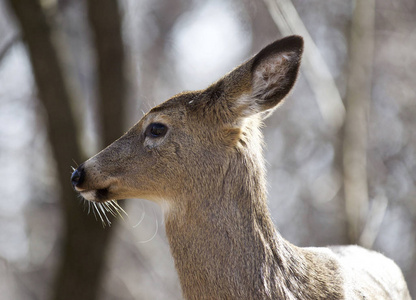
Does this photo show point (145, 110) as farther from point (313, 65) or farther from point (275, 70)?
point (275, 70)

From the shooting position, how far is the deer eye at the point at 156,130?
158 inches

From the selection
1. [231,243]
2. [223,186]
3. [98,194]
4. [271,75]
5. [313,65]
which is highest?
[313,65]

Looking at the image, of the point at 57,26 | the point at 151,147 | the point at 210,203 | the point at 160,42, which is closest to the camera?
Result: the point at 210,203

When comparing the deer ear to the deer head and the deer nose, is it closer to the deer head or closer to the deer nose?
the deer head

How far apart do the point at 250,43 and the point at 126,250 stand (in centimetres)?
687

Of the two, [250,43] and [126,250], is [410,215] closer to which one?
[250,43]

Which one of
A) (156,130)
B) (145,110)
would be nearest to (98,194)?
(156,130)

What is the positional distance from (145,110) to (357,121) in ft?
15.9

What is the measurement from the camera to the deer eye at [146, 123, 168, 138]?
4008mm

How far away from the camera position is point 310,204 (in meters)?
14.9

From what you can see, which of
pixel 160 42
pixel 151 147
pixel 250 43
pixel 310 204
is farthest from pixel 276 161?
pixel 151 147

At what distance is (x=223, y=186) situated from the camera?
12.2 ft

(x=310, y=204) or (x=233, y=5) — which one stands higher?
(x=233, y=5)

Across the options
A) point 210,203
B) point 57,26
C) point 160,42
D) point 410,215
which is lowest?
point 410,215
